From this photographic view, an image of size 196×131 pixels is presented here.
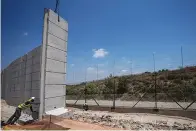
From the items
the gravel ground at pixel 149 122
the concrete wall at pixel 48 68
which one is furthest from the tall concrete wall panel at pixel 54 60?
the gravel ground at pixel 149 122

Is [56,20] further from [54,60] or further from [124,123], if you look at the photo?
[124,123]

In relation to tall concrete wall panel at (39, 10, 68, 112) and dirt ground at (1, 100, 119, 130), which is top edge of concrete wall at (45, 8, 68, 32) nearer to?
tall concrete wall panel at (39, 10, 68, 112)

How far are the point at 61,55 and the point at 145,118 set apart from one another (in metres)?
6.58

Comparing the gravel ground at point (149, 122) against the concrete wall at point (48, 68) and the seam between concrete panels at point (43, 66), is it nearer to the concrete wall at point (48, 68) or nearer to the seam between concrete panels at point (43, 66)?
the concrete wall at point (48, 68)

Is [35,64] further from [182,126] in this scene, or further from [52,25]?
[182,126]

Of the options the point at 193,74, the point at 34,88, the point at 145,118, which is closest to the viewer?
the point at 34,88

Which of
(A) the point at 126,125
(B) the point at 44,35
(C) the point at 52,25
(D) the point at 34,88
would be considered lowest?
(A) the point at 126,125

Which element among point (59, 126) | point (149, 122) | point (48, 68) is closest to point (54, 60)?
point (48, 68)

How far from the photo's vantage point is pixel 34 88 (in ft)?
37.3

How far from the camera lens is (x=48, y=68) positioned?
36.8 ft

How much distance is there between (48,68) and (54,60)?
2.73ft

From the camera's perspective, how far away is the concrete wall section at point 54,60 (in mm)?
11117

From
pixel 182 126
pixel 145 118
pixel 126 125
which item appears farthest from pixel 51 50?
pixel 182 126

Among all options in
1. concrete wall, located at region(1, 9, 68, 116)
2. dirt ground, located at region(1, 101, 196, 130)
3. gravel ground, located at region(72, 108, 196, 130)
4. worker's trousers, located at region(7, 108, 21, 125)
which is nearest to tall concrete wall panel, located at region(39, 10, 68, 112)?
concrete wall, located at region(1, 9, 68, 116)
